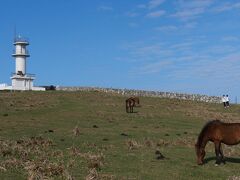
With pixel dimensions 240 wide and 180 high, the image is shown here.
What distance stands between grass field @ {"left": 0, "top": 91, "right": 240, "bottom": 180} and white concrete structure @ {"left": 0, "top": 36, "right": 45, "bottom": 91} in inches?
1335

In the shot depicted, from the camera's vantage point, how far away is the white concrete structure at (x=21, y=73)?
268ft

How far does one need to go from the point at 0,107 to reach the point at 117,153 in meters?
27.4

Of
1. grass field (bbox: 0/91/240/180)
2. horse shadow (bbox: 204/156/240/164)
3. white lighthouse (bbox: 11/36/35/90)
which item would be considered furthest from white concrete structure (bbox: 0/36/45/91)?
horse shadow (bbox: 204/156/240/164)

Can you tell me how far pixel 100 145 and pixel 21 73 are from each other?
64.9 meters

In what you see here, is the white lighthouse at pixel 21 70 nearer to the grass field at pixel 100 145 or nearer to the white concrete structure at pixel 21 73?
the white concrete structure at pixel 21 73

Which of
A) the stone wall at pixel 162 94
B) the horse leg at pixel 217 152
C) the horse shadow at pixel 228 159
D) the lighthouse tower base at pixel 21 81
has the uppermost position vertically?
the lighthouse tower base at pixel 21 81

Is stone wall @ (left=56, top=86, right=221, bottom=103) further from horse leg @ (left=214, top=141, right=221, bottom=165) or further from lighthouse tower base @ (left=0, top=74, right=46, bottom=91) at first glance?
horse leg @ (left=214, top=141, right=221, bottom=165)

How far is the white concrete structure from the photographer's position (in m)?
81.7

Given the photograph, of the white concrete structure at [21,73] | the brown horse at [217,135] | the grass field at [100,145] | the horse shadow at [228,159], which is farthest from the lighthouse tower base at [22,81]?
the brown horse at [217,135]

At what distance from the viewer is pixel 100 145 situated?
24.2 meters

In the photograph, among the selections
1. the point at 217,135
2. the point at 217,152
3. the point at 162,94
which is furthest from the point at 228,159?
the point at 162,94

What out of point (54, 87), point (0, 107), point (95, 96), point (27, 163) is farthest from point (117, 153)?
point (54, 87)

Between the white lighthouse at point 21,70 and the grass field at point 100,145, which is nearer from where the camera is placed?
the grass field at point 100,145

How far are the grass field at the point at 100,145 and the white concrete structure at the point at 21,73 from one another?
111ft
